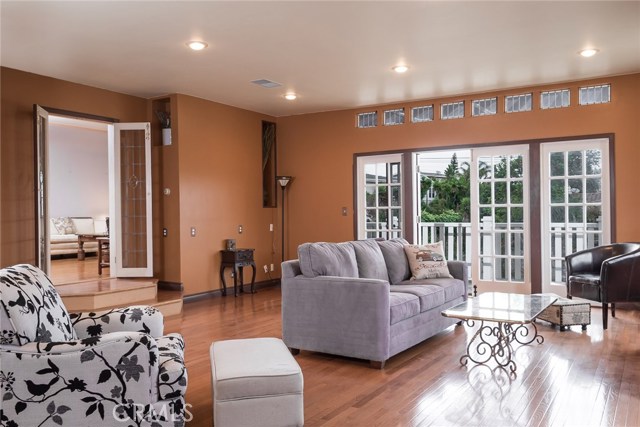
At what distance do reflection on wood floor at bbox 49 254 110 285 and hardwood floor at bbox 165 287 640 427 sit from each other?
Result: 9.31 feet

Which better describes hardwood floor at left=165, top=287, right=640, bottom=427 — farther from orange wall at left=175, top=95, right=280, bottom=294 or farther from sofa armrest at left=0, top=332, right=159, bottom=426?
orange wall at left=175, top=95, right=280, bottom=294

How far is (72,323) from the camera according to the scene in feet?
9.70

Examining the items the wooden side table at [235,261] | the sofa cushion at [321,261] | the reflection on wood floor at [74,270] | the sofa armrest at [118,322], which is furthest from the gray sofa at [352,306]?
the reflection on wood floor at [74,270]

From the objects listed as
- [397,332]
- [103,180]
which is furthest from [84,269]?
[397,332]

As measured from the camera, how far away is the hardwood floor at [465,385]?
304 centimetres

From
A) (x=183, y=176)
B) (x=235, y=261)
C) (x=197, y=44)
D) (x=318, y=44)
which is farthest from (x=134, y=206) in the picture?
(x=318, y=44)

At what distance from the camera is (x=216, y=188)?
296 inches

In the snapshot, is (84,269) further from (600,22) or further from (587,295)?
(600,22)

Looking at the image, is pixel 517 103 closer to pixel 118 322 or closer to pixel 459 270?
pixel 459 270

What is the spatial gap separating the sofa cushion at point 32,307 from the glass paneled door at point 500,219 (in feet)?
18.6

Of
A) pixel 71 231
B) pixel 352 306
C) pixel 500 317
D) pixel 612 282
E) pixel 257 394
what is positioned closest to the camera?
pixel 257 394

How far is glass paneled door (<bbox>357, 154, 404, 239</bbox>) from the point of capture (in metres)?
7.81

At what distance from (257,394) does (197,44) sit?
3429 millimetres

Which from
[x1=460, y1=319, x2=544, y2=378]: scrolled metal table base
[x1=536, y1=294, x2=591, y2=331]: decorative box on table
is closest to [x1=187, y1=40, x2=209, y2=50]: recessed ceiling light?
[x1=460, y1=319, x2=544, y2=378]: scrolled metal table base
